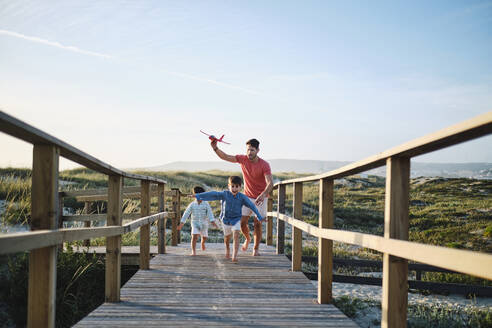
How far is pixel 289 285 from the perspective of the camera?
525 centimetres

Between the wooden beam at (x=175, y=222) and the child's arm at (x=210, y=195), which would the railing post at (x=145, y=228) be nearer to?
the child's arm at (x=210, y=195)

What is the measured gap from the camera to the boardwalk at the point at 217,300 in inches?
148

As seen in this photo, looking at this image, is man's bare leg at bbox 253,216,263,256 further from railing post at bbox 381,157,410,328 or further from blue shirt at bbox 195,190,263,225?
railing post at bbox 381,157,410,328

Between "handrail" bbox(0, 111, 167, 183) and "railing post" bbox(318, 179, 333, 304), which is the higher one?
"handrail" bbox(0, 111, 167, 183)

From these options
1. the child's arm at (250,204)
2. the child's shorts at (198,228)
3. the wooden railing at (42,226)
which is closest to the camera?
the wooden railing at (42,226)

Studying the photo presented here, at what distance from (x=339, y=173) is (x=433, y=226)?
17249mm

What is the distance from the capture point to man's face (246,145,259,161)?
22.9ft

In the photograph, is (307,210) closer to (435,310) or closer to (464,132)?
(435,310)

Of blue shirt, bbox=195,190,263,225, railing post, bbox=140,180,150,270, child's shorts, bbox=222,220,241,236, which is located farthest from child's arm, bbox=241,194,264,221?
railing post, bbox=140,180,150,270

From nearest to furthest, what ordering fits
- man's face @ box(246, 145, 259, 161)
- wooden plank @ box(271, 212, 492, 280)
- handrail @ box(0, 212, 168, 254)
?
wooden plank @ box(271, 212, 492, 280)
handrail @ box(0, 212, 168, 254)
man's face @ box(246, 145, 259, 161)

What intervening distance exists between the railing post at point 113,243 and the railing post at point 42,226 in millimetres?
1546

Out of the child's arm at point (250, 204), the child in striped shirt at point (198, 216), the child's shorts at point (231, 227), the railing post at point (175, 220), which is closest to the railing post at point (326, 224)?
the child's arm at point (250, 204)

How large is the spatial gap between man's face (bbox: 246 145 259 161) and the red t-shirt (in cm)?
12

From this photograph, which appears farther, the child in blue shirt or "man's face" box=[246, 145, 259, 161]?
"man's face" box=[246, 145, 259, 161]
